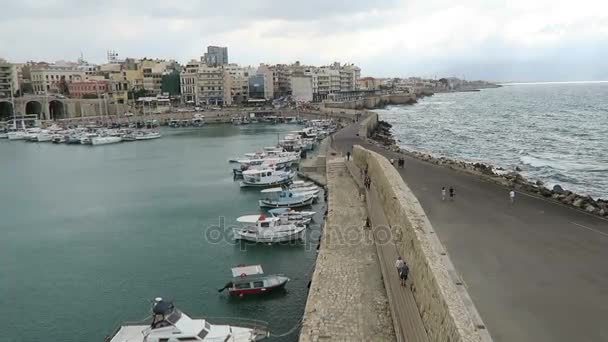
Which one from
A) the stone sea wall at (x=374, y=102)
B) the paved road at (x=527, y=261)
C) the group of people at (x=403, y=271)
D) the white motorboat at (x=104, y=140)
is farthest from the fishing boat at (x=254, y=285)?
the stone sea wall at (x=374, y=102)

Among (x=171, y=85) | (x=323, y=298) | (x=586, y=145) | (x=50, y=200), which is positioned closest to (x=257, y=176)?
(x=50, y=200)

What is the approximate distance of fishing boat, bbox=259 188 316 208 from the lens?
27047 mm

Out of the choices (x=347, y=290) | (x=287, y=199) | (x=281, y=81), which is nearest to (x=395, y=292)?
(x=347, y=290)

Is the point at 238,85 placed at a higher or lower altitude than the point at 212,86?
higher

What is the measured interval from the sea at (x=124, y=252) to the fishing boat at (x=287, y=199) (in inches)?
27.8

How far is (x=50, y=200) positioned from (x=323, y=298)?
25.5 metres

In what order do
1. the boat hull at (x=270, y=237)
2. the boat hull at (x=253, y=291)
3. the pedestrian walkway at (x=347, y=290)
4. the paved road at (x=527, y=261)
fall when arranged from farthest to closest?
the boat hull at (x=270, y=237)
the boat hull at (x=253, y=291)
the pedestrian walkway at (x=347, y=290)
the paved road at (x=527, y=261)

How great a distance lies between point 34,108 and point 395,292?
9609 centimetres

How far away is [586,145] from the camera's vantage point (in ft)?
161

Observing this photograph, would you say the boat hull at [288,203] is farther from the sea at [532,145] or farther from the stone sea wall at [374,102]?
the stone sea wall at [374,102]

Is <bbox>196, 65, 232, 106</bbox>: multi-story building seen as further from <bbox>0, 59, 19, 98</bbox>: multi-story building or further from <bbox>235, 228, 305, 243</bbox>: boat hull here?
<bbox>235, 228, 305, 243</bbox>: boat hull

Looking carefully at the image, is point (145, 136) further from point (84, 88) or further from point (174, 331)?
point (174, 331)

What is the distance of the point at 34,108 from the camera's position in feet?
301

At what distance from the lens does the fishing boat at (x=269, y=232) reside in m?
21.2
